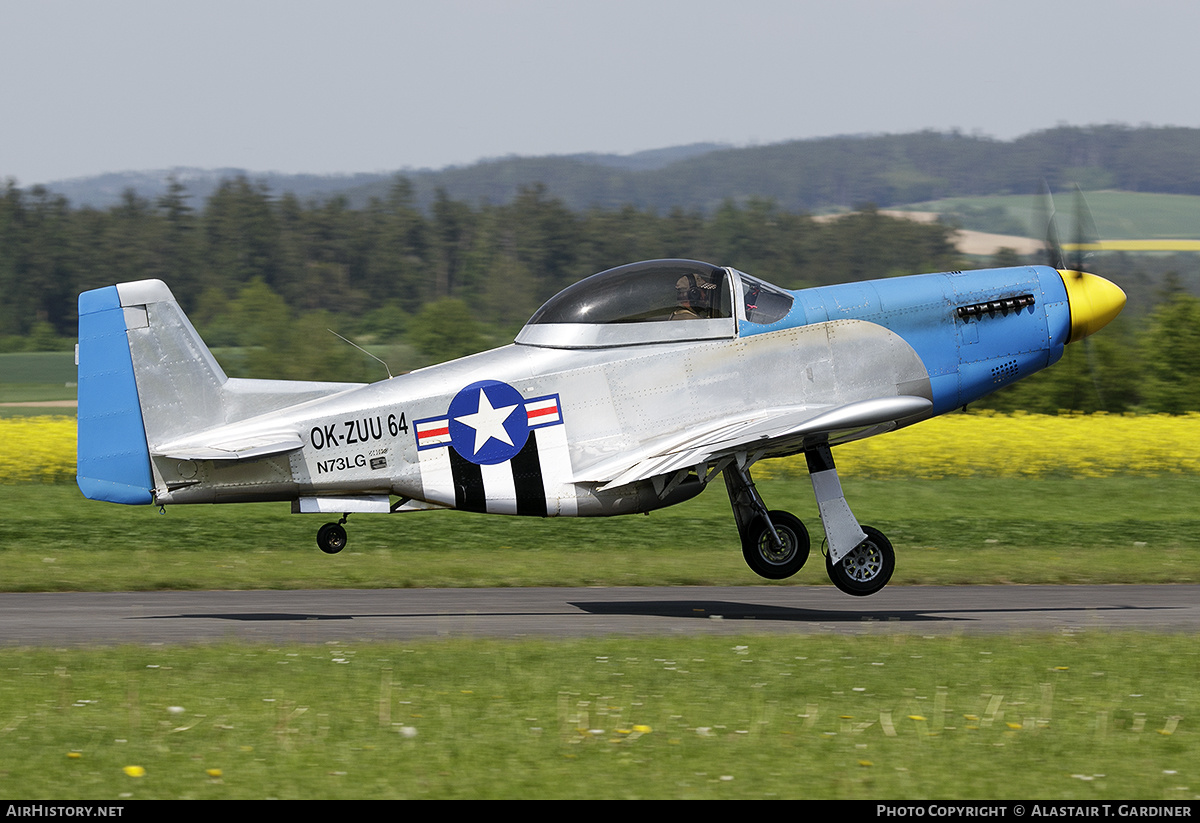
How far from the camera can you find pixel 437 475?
12227mm

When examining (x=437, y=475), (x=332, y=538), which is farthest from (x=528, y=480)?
(x=332, y=538)

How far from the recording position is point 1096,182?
177m

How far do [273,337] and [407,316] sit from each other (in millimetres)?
35179

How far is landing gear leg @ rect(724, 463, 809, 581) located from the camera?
1328 centimetres

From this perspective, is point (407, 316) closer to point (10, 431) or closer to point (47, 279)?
point (47, 279)

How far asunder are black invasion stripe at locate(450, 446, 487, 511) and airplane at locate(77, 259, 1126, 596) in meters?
0.02

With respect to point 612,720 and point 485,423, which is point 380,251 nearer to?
point 485,423

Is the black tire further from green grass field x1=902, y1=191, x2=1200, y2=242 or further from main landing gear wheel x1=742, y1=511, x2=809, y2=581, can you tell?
green grass field x1=902, y1=191, x2=1200, y2=242

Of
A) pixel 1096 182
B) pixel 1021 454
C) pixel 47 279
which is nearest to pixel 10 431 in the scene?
pixel 1021 454

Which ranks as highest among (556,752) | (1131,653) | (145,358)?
(145,358)

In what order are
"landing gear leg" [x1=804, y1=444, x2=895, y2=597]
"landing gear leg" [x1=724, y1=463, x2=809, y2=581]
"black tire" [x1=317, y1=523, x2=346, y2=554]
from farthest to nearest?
1. "landing gear leg" [x1=724, y1=463, x2=809, y2=581]
2. "black tire" [x1=317, y1=523, x2=346, y2=554]
3. "landing gear leg" [x1=804, y1=444, x2=895, y2=597]

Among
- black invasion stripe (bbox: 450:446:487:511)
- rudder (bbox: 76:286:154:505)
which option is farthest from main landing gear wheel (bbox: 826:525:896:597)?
rudder (bbox: 76:286:154:505)

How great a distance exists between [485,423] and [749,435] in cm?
257

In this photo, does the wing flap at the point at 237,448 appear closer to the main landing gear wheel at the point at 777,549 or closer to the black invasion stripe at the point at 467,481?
the black invasion stripe at the point at 467,481
